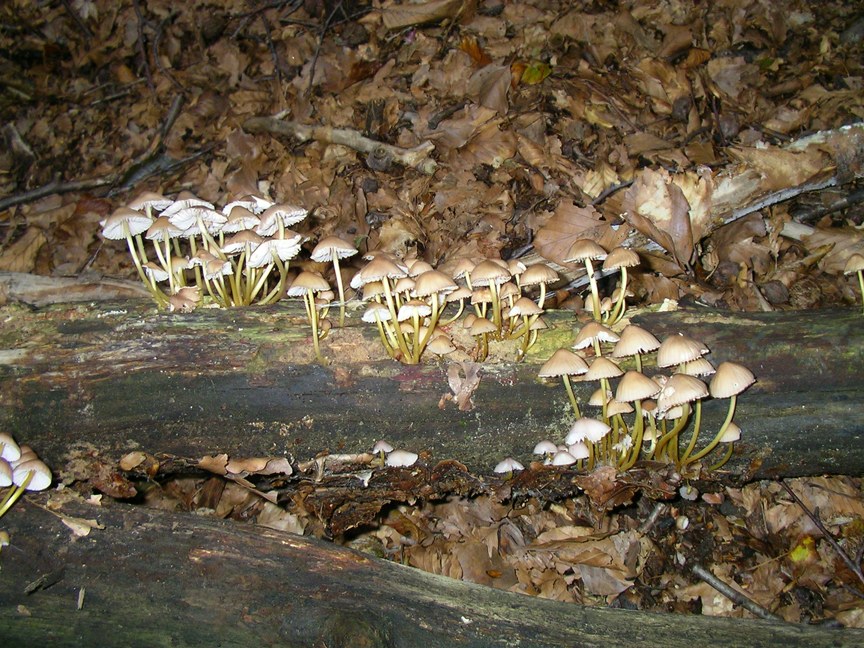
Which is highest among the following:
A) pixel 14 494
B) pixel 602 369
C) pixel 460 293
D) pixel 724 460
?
pixel 460 293

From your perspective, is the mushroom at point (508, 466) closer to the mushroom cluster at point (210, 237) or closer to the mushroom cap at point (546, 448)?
the mushroom cap at point (546, 448)

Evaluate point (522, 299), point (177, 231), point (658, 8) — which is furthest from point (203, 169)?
point (658, 8)

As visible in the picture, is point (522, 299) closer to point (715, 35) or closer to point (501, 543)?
point (501, 543)

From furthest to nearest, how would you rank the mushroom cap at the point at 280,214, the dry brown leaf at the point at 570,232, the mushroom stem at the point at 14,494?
the dry brown leaf at the point at 570,232 < the mushroom cap at the point at 280,214 < the mushroom stem at the point at 14,494

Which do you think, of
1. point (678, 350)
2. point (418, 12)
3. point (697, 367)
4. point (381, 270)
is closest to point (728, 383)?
point (697, 367)

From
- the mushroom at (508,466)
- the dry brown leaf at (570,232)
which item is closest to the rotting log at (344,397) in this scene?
the mushroom at (508,466)

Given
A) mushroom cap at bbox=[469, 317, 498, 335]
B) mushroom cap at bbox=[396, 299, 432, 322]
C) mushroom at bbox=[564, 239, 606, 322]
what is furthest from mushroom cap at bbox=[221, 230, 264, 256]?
mushroom at bbox=[564, 239, 606, 322]

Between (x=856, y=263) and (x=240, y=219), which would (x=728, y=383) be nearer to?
(x=856, y=263)
